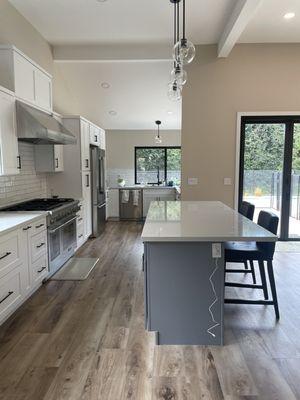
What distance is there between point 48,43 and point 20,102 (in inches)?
81.0

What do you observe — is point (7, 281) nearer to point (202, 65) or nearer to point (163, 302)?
point (163, 302)

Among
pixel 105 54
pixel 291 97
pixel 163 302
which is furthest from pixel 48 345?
pixel 291 97

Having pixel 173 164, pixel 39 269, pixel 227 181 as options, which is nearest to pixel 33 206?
pixel 39 269

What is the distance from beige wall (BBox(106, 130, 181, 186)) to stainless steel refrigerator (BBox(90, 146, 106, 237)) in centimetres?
Answer: 205

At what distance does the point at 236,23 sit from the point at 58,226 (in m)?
3.31

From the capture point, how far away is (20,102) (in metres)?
3.38

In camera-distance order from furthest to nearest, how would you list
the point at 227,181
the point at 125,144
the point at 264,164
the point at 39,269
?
the point at 125,144, the point at 264,164, the point at 227,181, the point at 39,269

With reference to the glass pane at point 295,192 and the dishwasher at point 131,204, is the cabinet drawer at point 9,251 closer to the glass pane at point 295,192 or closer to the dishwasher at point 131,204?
the glass pane at point 295,192

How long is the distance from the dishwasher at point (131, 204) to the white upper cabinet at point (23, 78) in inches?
141

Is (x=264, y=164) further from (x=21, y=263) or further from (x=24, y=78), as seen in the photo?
Result: (x=21, y=263)

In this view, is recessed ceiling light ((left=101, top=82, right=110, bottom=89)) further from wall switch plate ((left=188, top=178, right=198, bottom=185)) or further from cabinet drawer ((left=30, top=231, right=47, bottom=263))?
cabinet drawer ((left=30, top=231, right=47, bottom=263))

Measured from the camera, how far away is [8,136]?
3.17m

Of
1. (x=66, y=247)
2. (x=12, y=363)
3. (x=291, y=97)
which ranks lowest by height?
(x=12, y=363)

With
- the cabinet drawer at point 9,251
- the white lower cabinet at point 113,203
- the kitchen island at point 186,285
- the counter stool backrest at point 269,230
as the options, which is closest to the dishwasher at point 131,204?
the white lower cabinet at point 113,203
